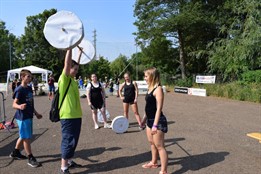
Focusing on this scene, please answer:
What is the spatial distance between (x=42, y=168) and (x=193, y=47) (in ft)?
108

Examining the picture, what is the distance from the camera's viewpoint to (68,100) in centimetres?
503

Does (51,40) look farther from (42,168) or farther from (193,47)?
(193,47)

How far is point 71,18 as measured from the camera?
15.7 ft

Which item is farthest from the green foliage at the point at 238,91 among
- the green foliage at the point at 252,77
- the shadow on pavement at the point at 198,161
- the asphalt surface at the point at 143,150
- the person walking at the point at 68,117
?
the person walking at the point at 68,117

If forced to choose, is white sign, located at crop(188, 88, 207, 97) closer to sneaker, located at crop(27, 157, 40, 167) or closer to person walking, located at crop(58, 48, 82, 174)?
sneaker, located at crop(27, 157, 40, 167)

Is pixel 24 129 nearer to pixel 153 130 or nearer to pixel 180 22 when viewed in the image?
pixel 153 130

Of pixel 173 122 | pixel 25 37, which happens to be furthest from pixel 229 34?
Answer: pixel 25 37

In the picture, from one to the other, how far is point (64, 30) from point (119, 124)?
13.8ft

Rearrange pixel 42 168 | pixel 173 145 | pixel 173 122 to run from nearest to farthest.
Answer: pixel 42 168 → pixel 173 145 → pixel 173 122

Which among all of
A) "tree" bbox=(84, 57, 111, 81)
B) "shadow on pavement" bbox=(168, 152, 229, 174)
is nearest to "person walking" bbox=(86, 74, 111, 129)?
"shadow on pavement" bbox=(168, 152, 229, 174)

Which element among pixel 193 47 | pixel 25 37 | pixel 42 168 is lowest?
pixel 42 168

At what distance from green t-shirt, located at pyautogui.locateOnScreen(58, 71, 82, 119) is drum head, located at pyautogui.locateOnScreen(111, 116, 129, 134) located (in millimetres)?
3296

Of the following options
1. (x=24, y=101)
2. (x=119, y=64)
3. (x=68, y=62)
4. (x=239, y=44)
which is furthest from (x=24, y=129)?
(x=119, y=64)

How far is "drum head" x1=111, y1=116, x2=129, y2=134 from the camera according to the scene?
328 inches
